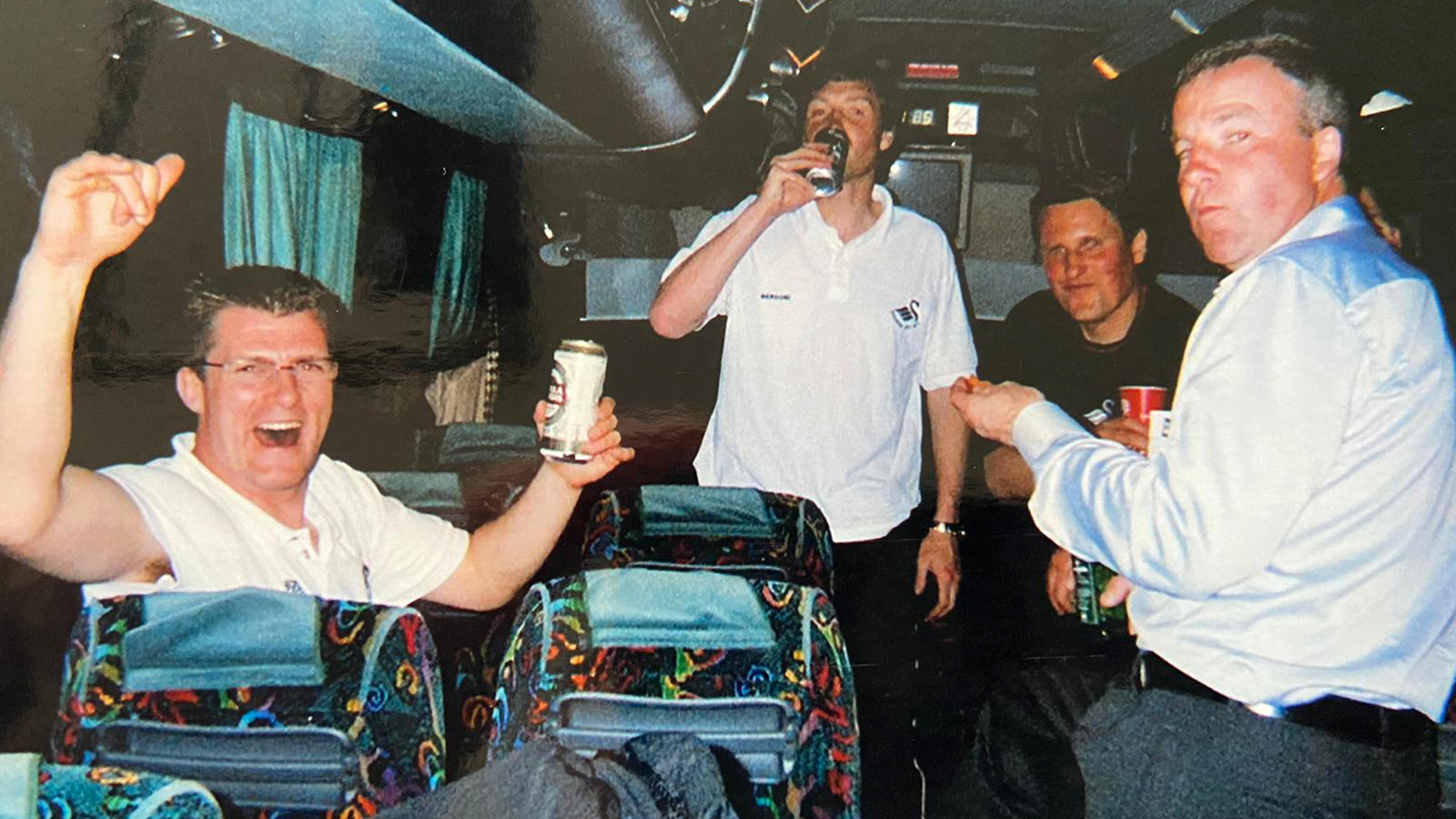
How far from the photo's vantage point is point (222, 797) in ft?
5.36

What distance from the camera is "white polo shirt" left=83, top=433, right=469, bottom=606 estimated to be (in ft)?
5.86

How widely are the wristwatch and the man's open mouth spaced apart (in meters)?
1.07

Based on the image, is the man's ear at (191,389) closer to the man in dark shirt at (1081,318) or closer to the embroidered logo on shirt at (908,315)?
the embroidered logo on shirt at (908,315)

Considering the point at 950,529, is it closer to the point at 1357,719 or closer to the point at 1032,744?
the point at 1032,744

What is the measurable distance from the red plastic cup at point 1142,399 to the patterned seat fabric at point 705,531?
0.56 m

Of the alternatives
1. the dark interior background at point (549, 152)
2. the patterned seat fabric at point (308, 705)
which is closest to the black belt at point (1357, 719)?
the dark interior background at point (549, 152)

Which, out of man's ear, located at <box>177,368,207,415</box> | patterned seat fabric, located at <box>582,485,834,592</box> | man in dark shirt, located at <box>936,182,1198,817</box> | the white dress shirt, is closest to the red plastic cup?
man in dark shirt, located at <box>936,182,1198,817</box>

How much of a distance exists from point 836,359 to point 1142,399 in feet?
1.67

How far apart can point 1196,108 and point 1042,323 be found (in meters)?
0.42

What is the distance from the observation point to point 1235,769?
1673 mm

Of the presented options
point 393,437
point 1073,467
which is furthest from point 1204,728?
point 393,437

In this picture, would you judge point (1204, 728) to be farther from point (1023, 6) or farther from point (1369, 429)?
point (1023, 6)

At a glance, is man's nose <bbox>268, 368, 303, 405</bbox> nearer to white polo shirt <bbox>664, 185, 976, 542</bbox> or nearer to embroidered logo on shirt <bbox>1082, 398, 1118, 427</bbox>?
white polo shirt <bbox>664, 185, 976, 542</bbox>

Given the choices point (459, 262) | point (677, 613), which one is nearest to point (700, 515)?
point (677, 613)
